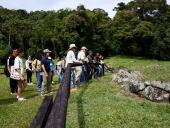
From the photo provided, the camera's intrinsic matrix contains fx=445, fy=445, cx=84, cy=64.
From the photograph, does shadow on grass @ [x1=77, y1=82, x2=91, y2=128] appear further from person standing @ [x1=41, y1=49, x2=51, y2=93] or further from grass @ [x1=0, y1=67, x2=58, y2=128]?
person standing @ [x1=41, y1=49, x2=51, y2=93]

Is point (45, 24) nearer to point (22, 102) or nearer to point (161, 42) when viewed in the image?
point (161, 42)

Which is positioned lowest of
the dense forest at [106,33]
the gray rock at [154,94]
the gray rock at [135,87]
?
the gray rock at [154,94]

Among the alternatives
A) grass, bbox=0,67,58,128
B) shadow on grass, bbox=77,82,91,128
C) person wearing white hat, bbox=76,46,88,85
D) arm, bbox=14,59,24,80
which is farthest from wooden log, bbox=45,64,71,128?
person wearing white hat, bbox=76,46,88,85

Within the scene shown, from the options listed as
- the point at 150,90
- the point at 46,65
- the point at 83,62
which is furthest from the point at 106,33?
the point at 46,65

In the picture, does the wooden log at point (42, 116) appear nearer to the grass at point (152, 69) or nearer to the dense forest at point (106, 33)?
the grass at point (152, 69)

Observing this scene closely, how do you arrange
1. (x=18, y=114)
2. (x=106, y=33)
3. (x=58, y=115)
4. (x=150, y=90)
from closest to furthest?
(x=58, y=115)
(x=18, y=114)
(x=150, y=90)
(x=106, y=33)

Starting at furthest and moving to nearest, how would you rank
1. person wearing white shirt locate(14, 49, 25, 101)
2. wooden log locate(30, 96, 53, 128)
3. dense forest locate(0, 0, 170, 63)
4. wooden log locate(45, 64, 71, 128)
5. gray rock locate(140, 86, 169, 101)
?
dense forest locate(0, 0, 170, 63), gray rock locate(140, 86, 169, 101), person wearing white shirt locate(14, 49, 25, 101), wooden log locate(30, 96, 53, 128), wooden log locate(45, 64, 71, 128)

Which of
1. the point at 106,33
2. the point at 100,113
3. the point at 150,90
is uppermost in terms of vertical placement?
the point at 106,33

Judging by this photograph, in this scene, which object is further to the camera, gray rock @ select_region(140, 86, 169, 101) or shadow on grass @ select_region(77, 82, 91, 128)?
gray rock @ select_region(140, 86, 169, 101)

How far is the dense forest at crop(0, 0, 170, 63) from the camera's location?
77.1m

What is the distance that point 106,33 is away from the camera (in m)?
83.6

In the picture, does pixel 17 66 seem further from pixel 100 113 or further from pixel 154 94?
pixel 154 94

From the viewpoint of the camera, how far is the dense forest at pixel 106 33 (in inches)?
3036

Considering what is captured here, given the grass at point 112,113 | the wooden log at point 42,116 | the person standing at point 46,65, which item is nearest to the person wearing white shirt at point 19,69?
the person standing at point 46,65
